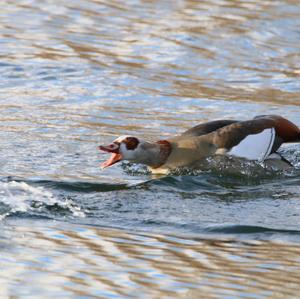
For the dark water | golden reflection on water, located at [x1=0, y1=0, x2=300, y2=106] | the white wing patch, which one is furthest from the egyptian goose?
golden reflection on water, located at [x1=0, y1=0, x2=300, y2=106]

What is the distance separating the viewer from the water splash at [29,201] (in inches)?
294

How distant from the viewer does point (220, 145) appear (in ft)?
29.9

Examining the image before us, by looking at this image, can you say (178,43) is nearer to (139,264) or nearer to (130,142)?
(130,142)

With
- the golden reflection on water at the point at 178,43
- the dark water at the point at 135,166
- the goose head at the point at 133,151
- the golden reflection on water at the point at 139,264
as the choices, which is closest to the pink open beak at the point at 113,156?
the goose head at the point at 133,151

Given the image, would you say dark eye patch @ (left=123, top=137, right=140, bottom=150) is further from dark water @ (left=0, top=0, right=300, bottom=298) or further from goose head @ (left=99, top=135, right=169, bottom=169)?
dark water @ (left=0, top=0, right=300, bottom=298)

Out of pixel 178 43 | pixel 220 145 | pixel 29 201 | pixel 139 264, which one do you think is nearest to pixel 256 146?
pixel 220 145

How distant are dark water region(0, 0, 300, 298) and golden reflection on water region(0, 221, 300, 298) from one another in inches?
0.5

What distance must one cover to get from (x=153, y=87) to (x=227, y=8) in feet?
12.9

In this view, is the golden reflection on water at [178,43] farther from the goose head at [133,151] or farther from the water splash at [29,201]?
the water splash at [29,201]

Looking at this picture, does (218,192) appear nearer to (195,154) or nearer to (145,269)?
(195,154)

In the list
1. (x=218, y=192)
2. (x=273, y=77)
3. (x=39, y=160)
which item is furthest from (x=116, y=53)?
(x=218, y=192)

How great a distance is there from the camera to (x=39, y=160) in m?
9.35

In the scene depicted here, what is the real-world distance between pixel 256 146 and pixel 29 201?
232 cm

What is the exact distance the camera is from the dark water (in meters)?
6.02
